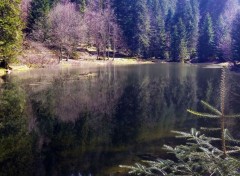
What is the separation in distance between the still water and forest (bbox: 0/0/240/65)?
3467cm

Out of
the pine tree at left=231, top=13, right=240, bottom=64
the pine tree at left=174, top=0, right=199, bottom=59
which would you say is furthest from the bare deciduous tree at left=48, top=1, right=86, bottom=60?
the pine tree at left=174, top=0, right=199, bottom=59

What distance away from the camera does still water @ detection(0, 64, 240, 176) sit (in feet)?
40.2

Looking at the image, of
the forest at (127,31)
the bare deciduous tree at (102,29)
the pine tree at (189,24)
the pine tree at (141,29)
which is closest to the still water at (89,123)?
the forest at (127,31)

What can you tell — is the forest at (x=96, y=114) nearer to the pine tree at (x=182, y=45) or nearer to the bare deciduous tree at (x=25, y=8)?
the bare deciduous tree at (x=25, y=8)

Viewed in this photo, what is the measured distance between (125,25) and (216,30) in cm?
2452

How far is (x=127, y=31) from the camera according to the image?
88.1 meters

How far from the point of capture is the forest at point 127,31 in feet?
214

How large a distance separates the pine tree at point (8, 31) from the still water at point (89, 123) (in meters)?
10.9

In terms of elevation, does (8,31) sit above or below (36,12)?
below

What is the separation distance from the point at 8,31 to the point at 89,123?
27289 millimetres

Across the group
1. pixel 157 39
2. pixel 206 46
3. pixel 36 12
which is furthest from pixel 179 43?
pixel 36 12

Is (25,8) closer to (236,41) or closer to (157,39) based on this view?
(157,39)

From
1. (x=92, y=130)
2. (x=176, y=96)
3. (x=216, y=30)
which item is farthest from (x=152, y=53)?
(x=92, y=130)

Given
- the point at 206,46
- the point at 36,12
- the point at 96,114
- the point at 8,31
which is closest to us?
the point at 96,114
